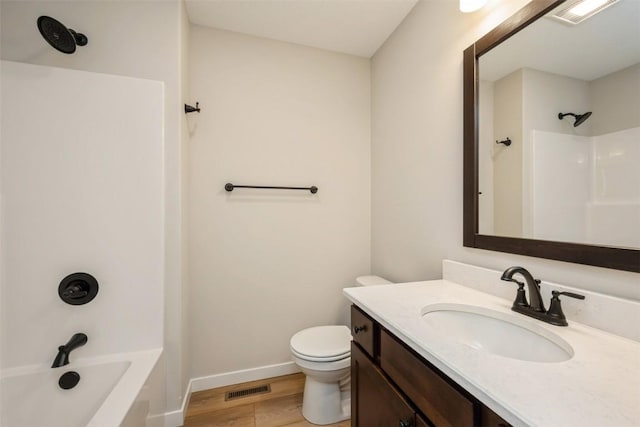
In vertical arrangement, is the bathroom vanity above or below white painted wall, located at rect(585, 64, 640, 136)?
below

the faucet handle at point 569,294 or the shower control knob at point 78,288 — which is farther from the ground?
the faucet handle at point 569,294

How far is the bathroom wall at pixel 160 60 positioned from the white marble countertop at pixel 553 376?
3.90ft

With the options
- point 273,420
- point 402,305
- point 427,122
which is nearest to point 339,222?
point 427,122

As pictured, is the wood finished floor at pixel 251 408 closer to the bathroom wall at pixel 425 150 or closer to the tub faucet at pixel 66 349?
the tub faucet at pixel 66 349

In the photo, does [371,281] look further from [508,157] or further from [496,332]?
[508,157]

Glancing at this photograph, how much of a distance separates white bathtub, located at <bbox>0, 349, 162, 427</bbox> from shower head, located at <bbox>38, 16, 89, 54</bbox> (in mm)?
1475

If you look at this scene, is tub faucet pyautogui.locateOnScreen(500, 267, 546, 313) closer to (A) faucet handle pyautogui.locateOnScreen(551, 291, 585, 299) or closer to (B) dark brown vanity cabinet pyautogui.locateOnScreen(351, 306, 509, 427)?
(A) faucet handle pyautogui.locateOnScreen(551, 291, 585, 299)

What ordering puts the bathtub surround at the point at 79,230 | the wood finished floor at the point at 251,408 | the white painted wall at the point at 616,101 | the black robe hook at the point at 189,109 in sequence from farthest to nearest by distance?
the black robe hook at the point at 189,109, the wood finished floor at the point at 251,408, the bathtub surround at the point at 79,230, the white painted wall at the point at 616,101

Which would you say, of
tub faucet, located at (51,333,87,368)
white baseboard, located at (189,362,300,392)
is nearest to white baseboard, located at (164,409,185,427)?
white baseboard, located at (189,362,300,392)

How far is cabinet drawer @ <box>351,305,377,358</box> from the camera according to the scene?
95 centimetres

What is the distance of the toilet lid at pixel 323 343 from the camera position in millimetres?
1372

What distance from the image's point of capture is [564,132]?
0.86 metres

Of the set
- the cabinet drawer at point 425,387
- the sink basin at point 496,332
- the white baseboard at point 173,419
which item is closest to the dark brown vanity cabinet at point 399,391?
the cabinet drawer at point 425,387

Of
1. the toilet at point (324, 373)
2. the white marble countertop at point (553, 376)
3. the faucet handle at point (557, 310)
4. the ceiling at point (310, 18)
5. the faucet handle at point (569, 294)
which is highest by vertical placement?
the ceiling at point (310, 18)
